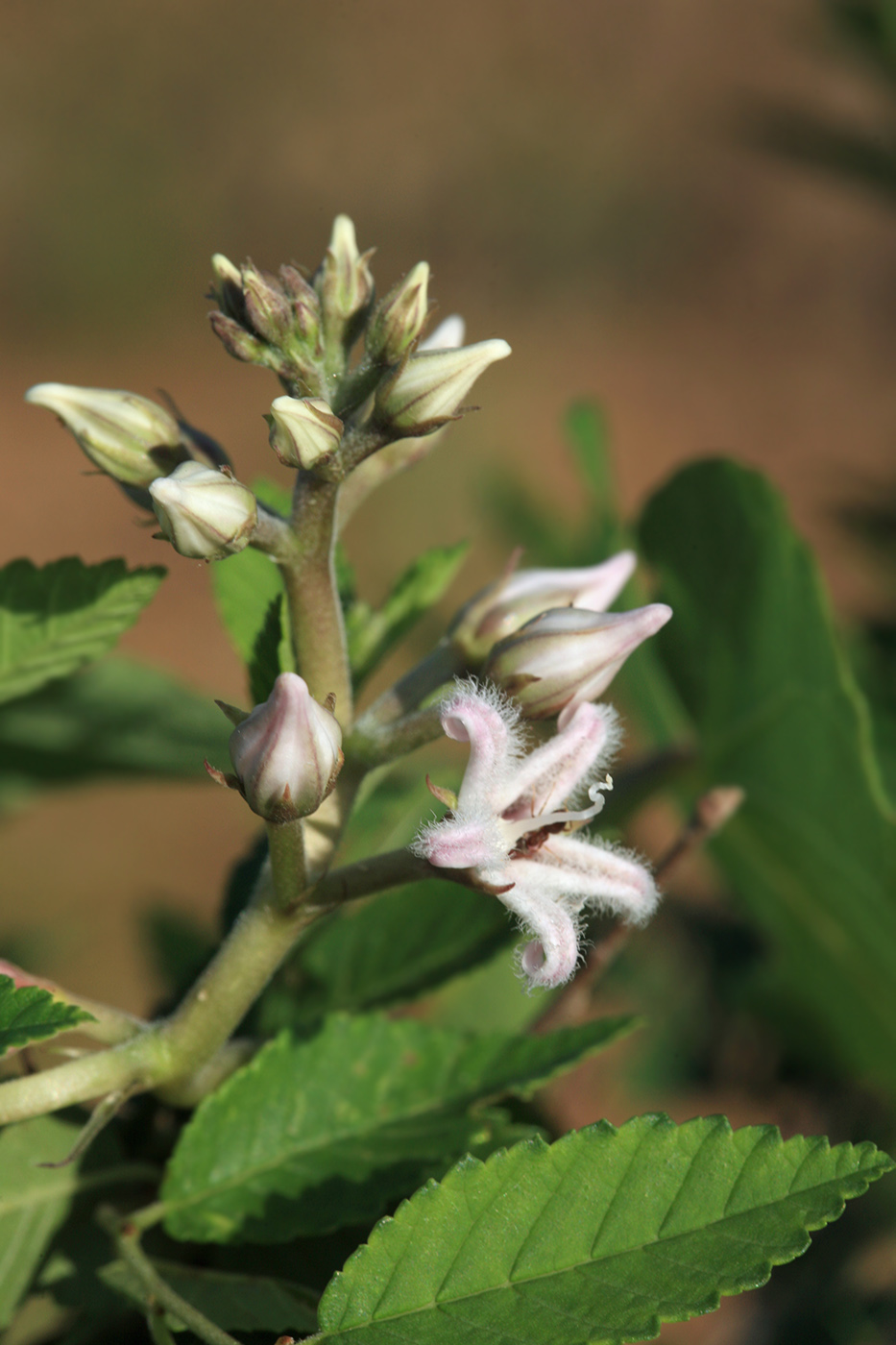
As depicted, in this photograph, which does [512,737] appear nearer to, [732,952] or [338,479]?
[338,479]

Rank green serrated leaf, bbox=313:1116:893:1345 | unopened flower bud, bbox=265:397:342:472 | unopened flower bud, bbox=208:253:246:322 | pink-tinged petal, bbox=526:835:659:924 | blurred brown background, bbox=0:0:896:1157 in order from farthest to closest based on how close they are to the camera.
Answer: blurred brown background, bbox=0:0:896:1157, unopened flower bud, bbox=208:253:246:322, pink-tinged petal, bbox=526:835:659:924, unopened flower bud, bbox=265:397:342:472, green serrated leaf, bbox=313:1116:893:1345

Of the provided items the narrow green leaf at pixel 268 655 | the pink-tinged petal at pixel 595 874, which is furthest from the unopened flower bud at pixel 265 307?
the pink-tinged petal at pixel 595 874

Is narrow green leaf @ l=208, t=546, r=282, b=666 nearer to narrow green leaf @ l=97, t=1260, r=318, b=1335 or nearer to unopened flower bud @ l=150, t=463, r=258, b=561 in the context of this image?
unopened flower bud @ l=150, t=463, r=258, b=561

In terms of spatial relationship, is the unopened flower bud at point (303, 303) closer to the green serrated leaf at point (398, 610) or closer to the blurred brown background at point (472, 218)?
the green serrated leaf at point (398, 610)

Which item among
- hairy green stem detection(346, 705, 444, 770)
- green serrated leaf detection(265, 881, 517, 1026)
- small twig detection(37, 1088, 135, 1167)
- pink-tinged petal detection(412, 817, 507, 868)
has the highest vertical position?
hairy green stem detection(346, 705, 444, 770)

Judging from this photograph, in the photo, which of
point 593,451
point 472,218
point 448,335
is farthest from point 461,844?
point 472,218

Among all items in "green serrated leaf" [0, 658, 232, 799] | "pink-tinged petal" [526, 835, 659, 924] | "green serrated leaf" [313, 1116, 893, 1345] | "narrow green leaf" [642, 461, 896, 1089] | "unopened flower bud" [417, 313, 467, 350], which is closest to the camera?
→ "green serrated leaf" [313, 1116, 893, 1345]

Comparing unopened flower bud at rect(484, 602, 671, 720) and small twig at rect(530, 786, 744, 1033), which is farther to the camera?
small twig at rect(530, 786, 744, 1033)

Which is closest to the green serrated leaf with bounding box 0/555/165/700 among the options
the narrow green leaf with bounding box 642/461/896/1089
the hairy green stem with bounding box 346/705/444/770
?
the hairy green stem with bounding box 346/705/444/770

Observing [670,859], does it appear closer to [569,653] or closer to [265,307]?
[569,653]
